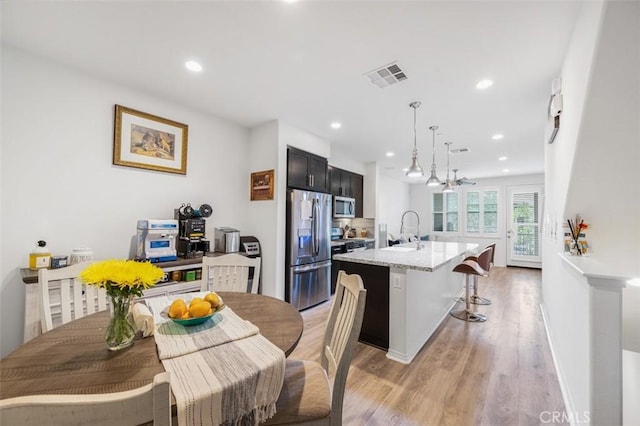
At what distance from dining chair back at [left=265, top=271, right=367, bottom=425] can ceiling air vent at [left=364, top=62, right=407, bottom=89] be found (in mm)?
1961

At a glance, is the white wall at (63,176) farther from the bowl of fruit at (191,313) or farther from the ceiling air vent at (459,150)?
the ceiling air vent at (459,150)

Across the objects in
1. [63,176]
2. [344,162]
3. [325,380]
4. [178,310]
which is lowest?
[325,380]

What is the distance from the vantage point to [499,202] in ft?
24.9

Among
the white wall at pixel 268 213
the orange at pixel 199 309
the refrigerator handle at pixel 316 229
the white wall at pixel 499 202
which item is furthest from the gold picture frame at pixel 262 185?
the white wall at pixel 499 202

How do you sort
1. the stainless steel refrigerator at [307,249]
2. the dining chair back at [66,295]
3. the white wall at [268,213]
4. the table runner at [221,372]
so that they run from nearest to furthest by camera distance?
the table runner at [221,372] → the dining chair back at [66,295] → the white wall at [268,213] → the stainless steel refrigerator at [307,249]

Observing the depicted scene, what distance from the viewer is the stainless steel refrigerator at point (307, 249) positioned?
11.8 feet

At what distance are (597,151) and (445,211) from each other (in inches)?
286

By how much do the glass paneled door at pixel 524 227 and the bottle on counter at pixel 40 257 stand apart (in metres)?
9.33

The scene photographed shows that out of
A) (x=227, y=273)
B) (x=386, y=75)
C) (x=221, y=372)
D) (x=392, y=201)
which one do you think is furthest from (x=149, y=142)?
(x=392, y=201)

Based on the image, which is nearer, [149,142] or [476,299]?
[149,142]

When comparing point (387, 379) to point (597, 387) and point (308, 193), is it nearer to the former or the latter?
point (597, 387)

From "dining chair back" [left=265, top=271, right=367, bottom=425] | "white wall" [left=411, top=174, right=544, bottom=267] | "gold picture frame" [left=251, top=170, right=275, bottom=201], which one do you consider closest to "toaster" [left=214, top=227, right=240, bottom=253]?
"gold picture frame" [left=251, top=170, right=275, bottom=201]

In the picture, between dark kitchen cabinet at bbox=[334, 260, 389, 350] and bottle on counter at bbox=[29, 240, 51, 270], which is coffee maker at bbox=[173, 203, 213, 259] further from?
dark kitchen cabinet at bbox=[334, 260, 389, 350]

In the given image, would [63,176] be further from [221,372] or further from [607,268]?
[607,268]
